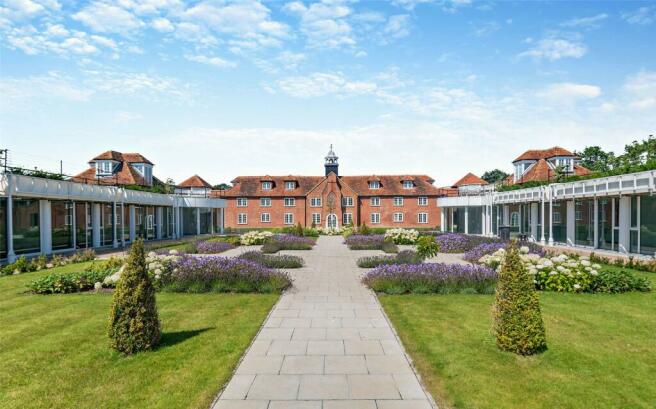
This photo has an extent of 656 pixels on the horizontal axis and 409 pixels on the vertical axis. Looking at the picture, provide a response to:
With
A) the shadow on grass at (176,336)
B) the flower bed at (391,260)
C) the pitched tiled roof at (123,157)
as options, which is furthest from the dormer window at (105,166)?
the shadow on grass at (176,336)

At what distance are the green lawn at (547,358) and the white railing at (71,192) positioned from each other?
2030cm

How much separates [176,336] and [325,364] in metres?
3.32

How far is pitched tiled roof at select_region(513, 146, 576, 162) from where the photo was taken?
150 ft

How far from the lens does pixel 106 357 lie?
6.96 metres

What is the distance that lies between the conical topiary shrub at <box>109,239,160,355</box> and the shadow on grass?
0.55 meters

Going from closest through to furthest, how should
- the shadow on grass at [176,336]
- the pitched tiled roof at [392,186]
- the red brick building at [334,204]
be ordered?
the shadow on grass at [176,336] < the red brick building at [334,204] < the pitched tiled roof at [392,186]

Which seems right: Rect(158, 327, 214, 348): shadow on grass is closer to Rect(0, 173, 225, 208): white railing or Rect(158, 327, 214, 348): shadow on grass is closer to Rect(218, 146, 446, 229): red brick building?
Rect(0, 173, 225, 208): white railing

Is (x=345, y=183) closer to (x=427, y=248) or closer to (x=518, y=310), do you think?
(x=427, y=248)

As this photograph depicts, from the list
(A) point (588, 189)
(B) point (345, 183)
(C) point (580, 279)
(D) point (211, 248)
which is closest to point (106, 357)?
(C) point (580, 279)

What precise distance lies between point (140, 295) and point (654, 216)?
24566mm

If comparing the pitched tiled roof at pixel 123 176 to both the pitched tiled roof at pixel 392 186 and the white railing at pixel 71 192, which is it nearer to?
the white railing at pixel 71 192

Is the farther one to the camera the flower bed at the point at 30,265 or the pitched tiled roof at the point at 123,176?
the pitched tiled roof at the point at 123,176

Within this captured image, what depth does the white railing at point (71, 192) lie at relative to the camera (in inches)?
805

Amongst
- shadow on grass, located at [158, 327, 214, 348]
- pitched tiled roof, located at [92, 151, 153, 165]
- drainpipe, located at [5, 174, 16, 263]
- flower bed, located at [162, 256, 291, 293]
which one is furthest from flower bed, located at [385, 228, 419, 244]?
pitched tiled roof, located at [92, 151, 153, 165]
